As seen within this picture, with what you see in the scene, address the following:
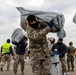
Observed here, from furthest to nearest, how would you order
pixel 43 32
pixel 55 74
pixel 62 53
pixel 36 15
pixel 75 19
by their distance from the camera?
1. pixel 62 53
2. pixel 55 74
3. pixel 75 19
4. pixel 36 15
5. pixel 43 32

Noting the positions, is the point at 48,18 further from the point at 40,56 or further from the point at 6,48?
the point at 6,48

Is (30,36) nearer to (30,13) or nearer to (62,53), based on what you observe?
(30,13)

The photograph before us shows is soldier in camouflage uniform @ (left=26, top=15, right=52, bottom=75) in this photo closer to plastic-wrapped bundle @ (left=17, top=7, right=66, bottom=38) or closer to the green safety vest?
plastic-wrapped bundle @ (left=17, top=7, right=66, bottom=38)

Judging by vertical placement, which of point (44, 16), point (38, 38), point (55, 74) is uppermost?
point (44, 16)

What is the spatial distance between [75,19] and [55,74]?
2313 millimetres

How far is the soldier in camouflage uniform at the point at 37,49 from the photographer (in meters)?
7.69

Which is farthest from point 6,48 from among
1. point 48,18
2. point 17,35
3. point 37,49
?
point 48,18

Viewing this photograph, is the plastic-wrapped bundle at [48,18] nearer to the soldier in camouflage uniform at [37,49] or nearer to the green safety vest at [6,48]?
the soldier in camouflage uniform at [37,49]

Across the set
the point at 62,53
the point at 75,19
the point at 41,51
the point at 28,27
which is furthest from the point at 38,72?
the point at 62,53

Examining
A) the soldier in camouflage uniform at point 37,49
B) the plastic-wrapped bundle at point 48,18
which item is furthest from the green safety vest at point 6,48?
A: the soldier in camouflage uniform at point 37,49

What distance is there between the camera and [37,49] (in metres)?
8.02

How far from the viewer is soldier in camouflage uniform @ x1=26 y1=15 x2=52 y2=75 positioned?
25.2 ft

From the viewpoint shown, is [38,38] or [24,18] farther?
[24,18]

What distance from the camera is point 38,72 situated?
8023 mm
